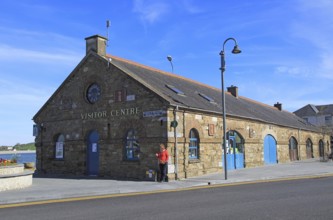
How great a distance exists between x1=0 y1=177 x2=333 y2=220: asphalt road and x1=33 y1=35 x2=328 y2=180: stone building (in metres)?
6.70

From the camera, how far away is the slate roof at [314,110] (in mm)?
72125

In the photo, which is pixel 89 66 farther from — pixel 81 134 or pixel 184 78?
pixel 184 78

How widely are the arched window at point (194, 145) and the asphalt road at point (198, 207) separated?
302 inches

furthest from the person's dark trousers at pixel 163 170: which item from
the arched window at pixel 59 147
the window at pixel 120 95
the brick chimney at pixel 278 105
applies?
the brick chimney at pixel 278 105

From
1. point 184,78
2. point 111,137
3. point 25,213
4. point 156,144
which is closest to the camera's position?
point 25,213

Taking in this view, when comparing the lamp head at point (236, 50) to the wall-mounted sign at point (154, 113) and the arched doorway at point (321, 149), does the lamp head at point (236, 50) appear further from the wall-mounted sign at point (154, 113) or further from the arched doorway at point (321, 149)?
the arched doorway at point (321, 149)

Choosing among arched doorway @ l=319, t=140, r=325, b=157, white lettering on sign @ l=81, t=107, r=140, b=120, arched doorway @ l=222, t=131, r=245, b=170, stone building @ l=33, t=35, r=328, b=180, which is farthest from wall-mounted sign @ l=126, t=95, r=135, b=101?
arched doorway @ l=319, t=140, r=325, b=157

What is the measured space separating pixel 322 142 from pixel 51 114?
103ft

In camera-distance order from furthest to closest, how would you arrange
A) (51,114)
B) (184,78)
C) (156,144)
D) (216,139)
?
(184,78) < (51,114) < (216,139) < (156,144)

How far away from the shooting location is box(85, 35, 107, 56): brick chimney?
2148 cm

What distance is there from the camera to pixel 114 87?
20391 millimetres

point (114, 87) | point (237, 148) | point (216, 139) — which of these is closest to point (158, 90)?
point (114, 87)

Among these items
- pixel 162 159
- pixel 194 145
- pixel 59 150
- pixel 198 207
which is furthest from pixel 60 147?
pixel 198 207

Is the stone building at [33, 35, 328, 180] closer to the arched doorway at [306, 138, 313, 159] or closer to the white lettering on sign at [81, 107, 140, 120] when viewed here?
the white lettering on sign at [81, 107, 140, 120]
